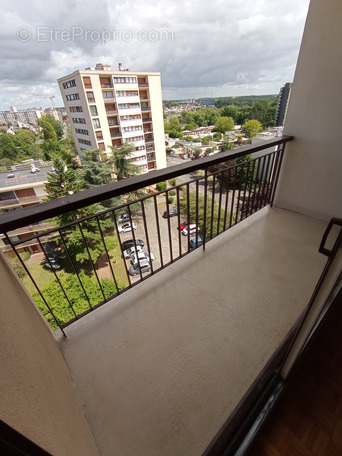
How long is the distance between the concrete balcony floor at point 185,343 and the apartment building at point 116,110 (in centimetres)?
1243

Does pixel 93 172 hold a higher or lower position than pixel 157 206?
lower

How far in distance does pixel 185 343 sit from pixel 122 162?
11863 millimetres

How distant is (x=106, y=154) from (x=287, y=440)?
14.0m

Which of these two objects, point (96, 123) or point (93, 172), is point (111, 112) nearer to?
point (96, 123)

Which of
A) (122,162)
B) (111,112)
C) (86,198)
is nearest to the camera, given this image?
(86,198)

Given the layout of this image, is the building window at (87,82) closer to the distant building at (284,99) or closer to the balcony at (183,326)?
the distant building at (284,99)

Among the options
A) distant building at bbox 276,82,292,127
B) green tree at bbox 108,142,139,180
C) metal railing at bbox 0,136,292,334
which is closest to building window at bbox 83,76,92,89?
green tree at bbox 108,142,139,180

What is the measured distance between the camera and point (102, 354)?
1.29 meters

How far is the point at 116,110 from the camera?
48.3ft

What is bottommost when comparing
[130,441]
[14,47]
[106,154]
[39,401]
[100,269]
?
[100,269]

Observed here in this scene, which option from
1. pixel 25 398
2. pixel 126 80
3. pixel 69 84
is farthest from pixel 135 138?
pixel 25 398

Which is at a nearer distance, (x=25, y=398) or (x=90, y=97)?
(x=25, y=398)

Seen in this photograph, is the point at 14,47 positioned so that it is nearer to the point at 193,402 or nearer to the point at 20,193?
the point at 20,193

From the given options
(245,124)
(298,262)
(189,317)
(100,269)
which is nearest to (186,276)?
(189,317)
